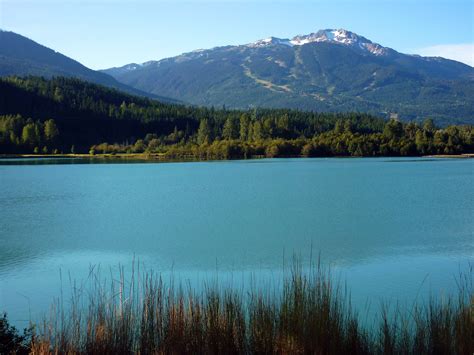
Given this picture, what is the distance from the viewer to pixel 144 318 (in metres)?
9.03

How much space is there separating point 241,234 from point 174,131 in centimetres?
11912

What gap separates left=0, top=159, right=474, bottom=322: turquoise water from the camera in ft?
51.9

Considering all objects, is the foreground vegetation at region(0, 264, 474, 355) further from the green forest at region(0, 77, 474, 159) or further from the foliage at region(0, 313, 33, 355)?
the green forest at region(0, 77, 474, 159)

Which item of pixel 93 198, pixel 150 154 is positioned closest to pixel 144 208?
pixel 93 198

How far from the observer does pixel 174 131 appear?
5517 inches

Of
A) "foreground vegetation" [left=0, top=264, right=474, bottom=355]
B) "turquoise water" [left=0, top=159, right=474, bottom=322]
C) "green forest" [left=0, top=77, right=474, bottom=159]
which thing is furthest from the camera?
"green forest" [left=0, top=77, right=474, bottom=159]

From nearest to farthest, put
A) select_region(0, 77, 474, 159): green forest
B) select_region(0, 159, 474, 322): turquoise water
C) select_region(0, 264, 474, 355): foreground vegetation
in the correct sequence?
1. select_region(0, 264, 474, 355): foreground vegetation
2. select_region(0, 159, 474, 322): turquoise water
3. select_region(0, 77, 474, 159): green forest

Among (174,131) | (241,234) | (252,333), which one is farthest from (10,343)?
(174,131)

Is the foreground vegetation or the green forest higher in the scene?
the green forest

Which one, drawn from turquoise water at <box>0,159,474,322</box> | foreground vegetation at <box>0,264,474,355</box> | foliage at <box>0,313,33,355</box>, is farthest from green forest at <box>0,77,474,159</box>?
foliage at <box>0,313,33,355</box>

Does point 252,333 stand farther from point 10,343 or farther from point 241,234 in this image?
point 241,234

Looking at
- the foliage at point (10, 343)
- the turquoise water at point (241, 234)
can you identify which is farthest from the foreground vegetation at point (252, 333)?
the turquoise water at point (241, 234)

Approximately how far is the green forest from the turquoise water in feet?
203

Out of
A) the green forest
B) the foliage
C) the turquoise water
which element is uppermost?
the green forest
